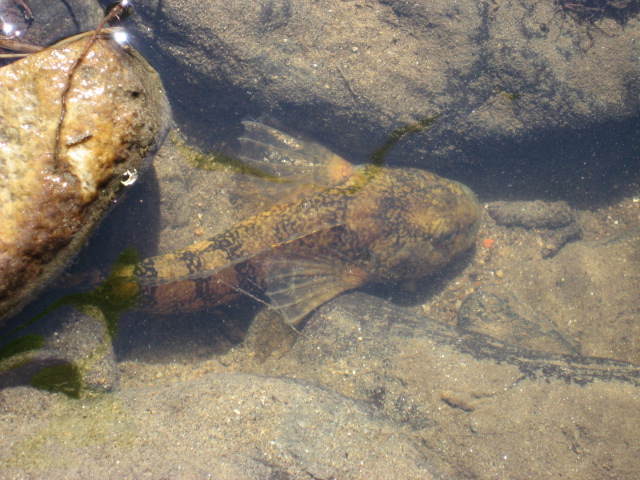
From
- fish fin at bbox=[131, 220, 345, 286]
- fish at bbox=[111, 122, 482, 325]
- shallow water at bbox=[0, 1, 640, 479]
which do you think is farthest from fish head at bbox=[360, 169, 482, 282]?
fish fin at bbox=[131, 220, 345, 286]

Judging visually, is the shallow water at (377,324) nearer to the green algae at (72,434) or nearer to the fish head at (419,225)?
the green algae at (72,434)

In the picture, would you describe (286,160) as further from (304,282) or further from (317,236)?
(304,282)

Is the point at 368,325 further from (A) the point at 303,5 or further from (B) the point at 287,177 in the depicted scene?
(A) the point at 303,5

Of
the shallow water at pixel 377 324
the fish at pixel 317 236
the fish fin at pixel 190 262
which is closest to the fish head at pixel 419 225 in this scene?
the fish at pixel 317 236

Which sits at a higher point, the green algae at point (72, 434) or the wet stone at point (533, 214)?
the green algae at point (72, 434)

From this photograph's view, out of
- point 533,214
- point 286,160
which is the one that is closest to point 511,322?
point 533,214

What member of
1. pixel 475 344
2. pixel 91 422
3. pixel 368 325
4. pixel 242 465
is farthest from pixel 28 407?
pixel 475 344

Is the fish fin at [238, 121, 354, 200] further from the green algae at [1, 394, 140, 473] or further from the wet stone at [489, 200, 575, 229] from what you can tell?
the green algae at [1, 394, 140, 473]
